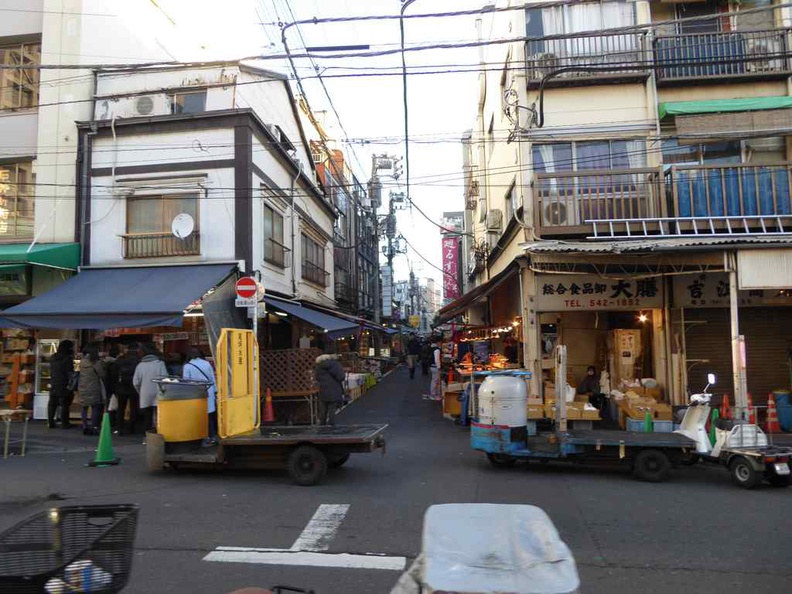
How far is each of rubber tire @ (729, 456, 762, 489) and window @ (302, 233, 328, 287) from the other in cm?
1505

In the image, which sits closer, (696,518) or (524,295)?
(696,518)

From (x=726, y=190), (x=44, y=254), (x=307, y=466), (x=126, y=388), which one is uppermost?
(x=726, y=190)

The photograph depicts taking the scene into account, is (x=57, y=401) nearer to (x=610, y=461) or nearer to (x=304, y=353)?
(x=304, y=353)

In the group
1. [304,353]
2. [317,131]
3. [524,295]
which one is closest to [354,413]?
[304,353]

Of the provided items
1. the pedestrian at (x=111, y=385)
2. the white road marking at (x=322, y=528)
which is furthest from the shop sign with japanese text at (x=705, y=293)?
the pedestrian at (x=111, y=385)

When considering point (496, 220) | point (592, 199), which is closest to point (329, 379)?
point (592, 199)

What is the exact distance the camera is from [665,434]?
898 cm

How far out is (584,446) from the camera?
8.48 meters

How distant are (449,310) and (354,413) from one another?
20.5ft

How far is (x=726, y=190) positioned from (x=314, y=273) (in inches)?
565

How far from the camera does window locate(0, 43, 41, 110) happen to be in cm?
1537

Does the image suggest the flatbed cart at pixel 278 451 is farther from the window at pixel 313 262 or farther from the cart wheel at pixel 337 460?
the window at pixel 313 262

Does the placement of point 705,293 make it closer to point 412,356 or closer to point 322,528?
point 322,528

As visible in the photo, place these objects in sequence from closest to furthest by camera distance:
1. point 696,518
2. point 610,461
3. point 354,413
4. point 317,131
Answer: point 696,518, point 610,461, point 354,413, point 317,131
